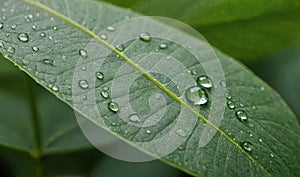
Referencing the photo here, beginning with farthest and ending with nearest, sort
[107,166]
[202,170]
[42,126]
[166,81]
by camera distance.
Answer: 1. [107,166]
2. [42,126]
3. [166,81]
4. [202,170]

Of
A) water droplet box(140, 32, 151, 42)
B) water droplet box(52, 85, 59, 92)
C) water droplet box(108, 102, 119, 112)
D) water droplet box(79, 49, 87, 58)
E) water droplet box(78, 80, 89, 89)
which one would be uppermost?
water droplet box(52, 85, 59, 92)

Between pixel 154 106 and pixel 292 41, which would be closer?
pixel 154 106

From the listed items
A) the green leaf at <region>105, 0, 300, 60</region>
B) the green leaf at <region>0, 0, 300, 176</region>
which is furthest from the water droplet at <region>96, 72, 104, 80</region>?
the green leaf at <region>105, 0, 300, 60</region>

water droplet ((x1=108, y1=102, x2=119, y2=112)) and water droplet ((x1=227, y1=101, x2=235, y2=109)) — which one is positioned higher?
water droplet ((x1=108, y1=102, x2=119, y2=112))

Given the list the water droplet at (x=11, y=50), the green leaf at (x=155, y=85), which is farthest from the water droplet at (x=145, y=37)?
the water droplet at (x=11, y=50)

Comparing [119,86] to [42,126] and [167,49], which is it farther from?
[42,126]

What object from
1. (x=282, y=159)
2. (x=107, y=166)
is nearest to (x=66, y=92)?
(x=282, y=159)

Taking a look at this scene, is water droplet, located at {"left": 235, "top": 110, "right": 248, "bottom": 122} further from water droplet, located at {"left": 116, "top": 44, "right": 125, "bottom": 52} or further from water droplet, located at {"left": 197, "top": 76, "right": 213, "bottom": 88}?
water droplet, located at {"left": 116, "top": 44, "right": 125, "bottom": 52}

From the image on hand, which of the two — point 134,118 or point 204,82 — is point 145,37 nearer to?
point 204,82

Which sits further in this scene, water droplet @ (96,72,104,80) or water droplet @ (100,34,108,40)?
water droplet @ (100,34,108,40)
